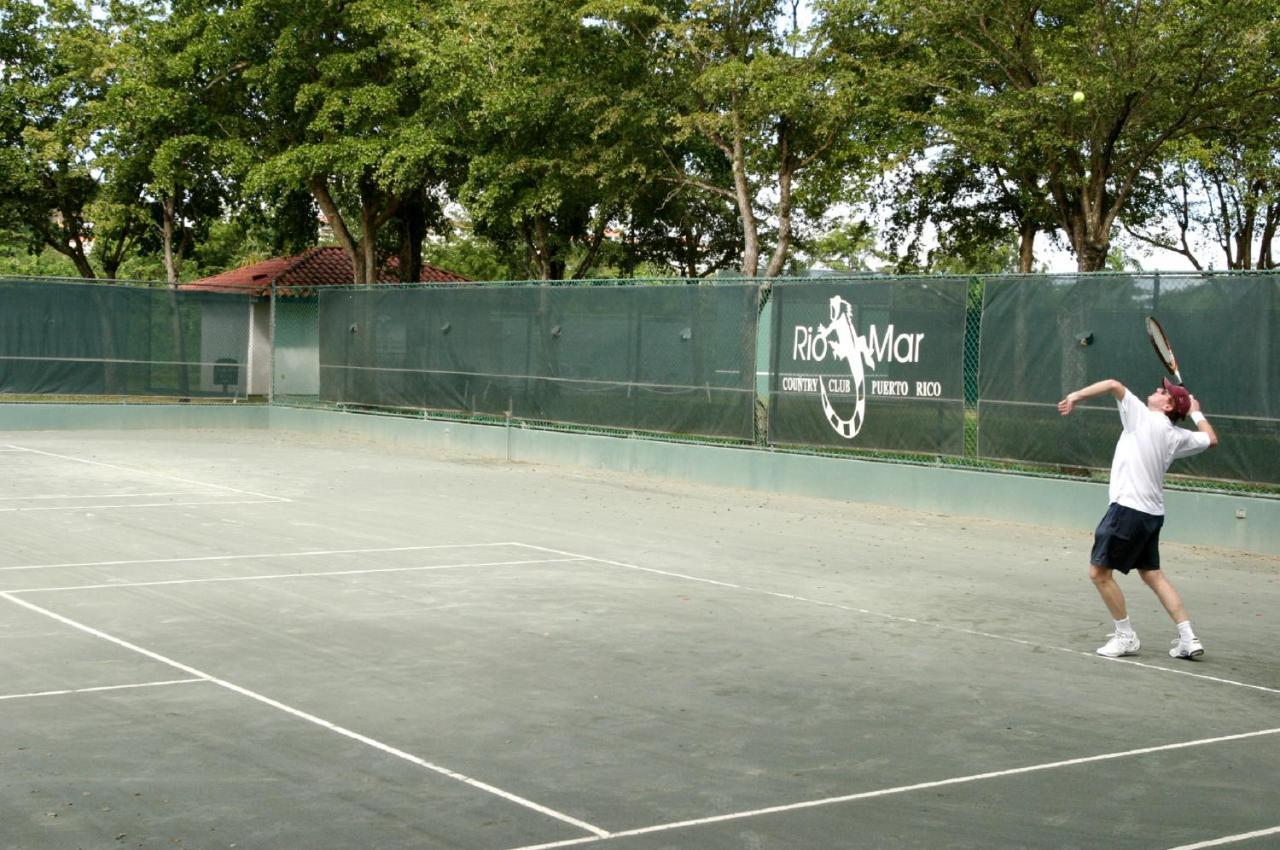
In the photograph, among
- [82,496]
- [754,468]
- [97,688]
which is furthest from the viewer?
[754,468]

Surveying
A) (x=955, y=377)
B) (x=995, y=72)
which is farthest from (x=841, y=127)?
(x=955, y=377)

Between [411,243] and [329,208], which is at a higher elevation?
[329,208]

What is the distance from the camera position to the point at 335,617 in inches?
377

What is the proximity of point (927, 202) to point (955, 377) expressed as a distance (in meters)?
15.0

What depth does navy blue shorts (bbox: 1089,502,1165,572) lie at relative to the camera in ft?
29.2

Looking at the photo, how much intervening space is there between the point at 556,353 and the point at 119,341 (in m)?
10.1

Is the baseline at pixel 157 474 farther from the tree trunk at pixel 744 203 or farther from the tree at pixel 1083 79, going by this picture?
the tree trunk at pixel 744 203

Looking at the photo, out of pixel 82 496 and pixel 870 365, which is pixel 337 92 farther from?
pixel 870 365

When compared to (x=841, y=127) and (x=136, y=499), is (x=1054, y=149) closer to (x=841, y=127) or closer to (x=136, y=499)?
(x=841, y=127)

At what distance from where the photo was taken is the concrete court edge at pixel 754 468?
1424 centimetres

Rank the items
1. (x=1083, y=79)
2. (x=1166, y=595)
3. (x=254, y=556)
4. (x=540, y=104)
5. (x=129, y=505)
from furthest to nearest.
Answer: (x=540, y=104)
(x=1083, y=79)
(x=129, y=505)
(x=254, y=556)
(x=1166, y=595)

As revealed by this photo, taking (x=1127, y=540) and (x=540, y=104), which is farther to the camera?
(x=540, y=104)

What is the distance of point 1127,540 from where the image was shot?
8.89 meters

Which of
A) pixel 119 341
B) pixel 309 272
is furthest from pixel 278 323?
pixel 119 341
